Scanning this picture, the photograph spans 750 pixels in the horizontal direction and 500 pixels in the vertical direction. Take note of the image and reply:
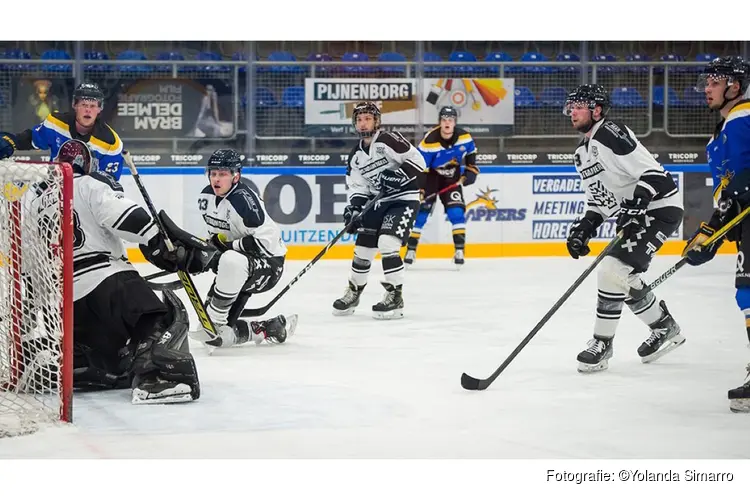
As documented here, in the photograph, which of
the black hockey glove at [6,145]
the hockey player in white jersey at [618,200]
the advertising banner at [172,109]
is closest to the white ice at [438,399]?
the hockey player in white jersey at [618,200]

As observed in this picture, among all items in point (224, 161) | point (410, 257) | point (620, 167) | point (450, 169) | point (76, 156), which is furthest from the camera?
point (450, 169)

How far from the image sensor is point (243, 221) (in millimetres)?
4527

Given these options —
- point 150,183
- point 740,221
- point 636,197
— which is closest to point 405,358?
point 636,197

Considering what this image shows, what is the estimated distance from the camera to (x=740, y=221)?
3.45 m

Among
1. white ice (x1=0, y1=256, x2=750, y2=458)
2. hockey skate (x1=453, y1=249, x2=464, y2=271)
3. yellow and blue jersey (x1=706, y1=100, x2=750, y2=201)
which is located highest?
yellow and blue jersey (x1=706, y1=100, x2=750, y2=201)

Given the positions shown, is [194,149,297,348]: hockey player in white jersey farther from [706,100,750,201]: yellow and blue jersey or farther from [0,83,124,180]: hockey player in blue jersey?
[706,100,750,201]: yellow and blue jersey

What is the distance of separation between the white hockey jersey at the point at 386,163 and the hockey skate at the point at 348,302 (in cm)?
43

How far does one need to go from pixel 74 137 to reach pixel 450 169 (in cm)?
327

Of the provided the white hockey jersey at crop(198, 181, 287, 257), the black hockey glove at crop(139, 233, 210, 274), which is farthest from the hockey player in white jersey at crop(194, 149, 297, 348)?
the black hockey glove at crop(139, 233, 210, 274)

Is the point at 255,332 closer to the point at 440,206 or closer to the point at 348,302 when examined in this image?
the point at 348,302

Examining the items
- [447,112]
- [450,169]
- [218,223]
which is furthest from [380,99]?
[218,223]

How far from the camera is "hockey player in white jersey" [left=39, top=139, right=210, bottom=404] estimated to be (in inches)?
135

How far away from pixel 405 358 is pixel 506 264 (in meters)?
3.91

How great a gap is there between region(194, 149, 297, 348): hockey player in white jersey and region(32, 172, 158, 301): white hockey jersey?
90cm
